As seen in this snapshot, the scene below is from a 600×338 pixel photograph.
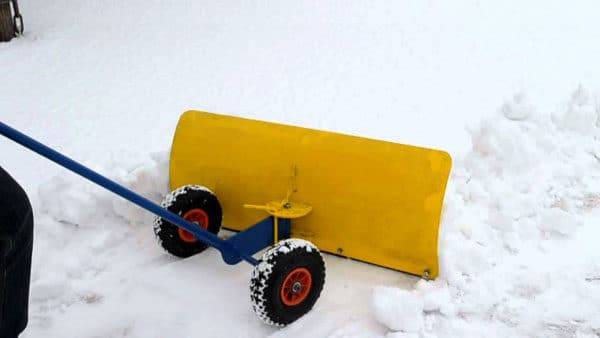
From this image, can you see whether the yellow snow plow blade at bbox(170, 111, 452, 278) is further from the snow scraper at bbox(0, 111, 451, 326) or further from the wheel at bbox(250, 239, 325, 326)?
the wheel at bbox(250, 239, 325, 326)

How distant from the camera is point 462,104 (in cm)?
439

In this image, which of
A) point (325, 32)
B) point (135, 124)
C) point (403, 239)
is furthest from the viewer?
point (325, 32)

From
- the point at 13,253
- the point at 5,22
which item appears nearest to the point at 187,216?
the point at 13,253

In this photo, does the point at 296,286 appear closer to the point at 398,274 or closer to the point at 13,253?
the point at 398,274

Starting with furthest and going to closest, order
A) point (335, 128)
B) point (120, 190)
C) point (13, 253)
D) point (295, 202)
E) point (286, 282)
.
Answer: point (335, 128)
point (295, 202)
point (286, 282)
point (120, 190)
point (13, 253)

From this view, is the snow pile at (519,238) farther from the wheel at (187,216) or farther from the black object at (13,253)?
the black object at (13,253)

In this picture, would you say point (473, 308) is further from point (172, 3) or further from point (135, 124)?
point (172, 3)

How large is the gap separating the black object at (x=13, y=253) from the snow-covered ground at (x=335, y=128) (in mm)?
782

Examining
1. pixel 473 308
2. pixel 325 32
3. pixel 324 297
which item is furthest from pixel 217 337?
pixel 325 32

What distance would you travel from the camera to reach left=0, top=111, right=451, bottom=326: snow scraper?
7.63 ft

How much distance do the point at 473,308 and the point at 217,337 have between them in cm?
90

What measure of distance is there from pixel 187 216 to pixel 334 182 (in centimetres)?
60

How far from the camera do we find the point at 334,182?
2547 mm

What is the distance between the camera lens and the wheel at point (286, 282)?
2.24 m
